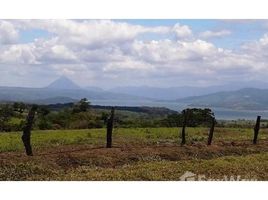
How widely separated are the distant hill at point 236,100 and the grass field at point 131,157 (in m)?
2.14

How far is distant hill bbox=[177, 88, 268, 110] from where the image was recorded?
27203mm

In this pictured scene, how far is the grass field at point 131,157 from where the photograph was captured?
20.0 m

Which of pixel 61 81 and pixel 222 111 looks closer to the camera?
pixel 61 81

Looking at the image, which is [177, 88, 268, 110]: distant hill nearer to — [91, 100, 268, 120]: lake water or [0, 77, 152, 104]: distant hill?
[91, 100, 268, 120]: lake water

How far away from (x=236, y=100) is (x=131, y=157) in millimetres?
8249

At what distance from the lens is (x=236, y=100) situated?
29078 millimetres

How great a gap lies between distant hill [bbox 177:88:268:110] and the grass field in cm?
214

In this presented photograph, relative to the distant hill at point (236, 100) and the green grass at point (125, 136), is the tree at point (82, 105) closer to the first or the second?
the green grass at point (125, 136)

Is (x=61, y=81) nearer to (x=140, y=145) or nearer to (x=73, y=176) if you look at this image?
(x=140, y=145)
